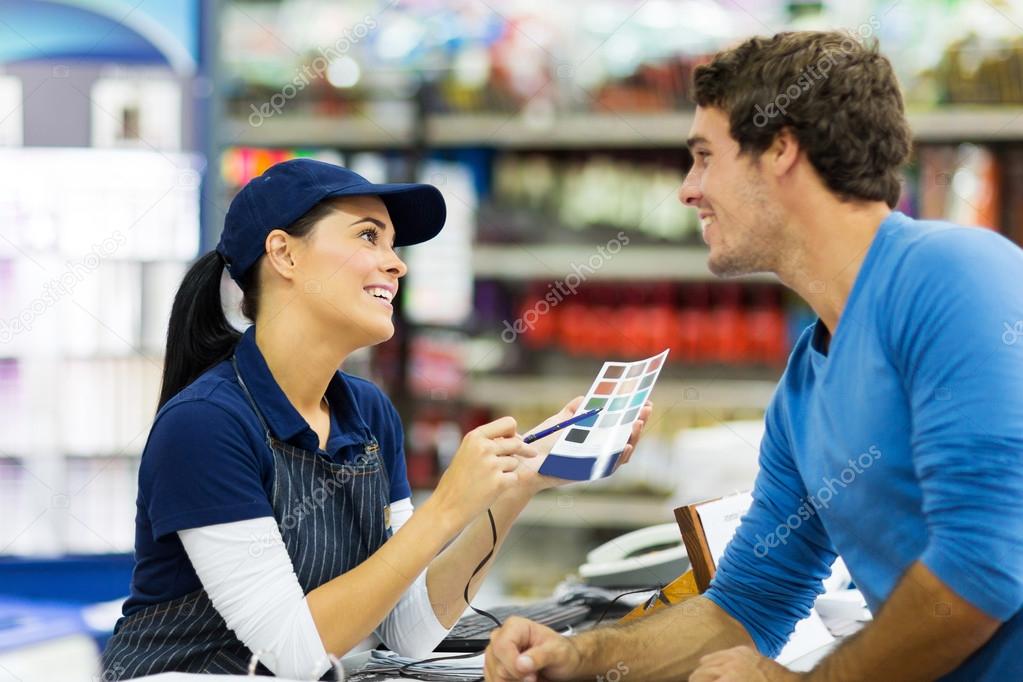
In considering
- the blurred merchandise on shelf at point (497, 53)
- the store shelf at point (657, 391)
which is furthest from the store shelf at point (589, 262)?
the blurred merchandise on shelf at point (497, 53)

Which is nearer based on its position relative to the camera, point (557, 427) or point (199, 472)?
point (199, 472)

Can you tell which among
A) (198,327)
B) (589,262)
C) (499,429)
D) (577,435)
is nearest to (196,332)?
(198,327)

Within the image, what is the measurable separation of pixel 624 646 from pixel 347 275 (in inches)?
29.6

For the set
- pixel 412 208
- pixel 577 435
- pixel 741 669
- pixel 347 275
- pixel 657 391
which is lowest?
pixel 657 391

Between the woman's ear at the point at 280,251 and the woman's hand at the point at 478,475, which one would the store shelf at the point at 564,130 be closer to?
the woman's ear at the point at 280,251

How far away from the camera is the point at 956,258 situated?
58.1 inches

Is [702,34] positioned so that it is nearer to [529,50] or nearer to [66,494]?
[529,50]

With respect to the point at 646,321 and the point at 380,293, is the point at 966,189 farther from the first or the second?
the point at 380,293

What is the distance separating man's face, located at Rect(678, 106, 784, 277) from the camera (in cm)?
174

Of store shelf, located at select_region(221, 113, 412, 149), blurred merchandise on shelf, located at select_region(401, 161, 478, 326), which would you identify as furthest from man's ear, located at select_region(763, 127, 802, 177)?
store shelf, located at select_region(221, 113, 412, 149)

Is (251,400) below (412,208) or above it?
below

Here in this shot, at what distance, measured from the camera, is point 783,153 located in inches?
67.4

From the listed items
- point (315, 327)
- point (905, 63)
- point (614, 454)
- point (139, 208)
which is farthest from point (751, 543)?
point (905, 63)

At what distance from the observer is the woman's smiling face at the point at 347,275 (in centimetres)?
192
